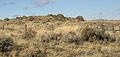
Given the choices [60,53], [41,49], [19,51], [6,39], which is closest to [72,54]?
[60,53]

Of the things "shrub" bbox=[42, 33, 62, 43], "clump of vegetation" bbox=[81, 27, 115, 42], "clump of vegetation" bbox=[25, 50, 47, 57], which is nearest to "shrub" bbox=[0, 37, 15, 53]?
"clump of vegetation" bbox=[25, 50, 47, 57]

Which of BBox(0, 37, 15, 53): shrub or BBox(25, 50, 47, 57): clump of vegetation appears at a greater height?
BBox(0, 37, 15, 53): shrub

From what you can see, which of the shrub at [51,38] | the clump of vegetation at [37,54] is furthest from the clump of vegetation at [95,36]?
the clump of vegetation at [37,54]

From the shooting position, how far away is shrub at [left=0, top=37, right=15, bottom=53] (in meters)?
15.5

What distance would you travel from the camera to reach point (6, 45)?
1595 cm

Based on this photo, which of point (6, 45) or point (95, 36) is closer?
point (6, 45)

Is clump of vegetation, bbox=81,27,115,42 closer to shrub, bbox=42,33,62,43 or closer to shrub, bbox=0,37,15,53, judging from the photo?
shrub, bbox=42,33,62,43

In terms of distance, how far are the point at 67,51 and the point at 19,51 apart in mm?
2392

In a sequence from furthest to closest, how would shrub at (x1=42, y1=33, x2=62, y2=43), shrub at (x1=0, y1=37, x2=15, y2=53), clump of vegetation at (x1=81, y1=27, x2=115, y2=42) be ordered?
clump of vegetation at (x1=81, y1=27, x2=115, y2=42) < shrub at (x1=42, y1=33, x2=62, y2=43) < shrub at (x1=0, y1=37, x2=15, y2=53)

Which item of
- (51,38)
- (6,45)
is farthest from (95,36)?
(6,45)

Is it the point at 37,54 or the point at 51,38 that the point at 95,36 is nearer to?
the point at 51,38

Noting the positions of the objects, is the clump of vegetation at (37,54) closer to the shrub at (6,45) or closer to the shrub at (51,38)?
the shrub at (6,45)

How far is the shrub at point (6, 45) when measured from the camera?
1550 centimetres

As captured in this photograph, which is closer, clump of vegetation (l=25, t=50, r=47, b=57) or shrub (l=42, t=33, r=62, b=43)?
clump of vegetation (l=25, t=50, r=47, b=57)
